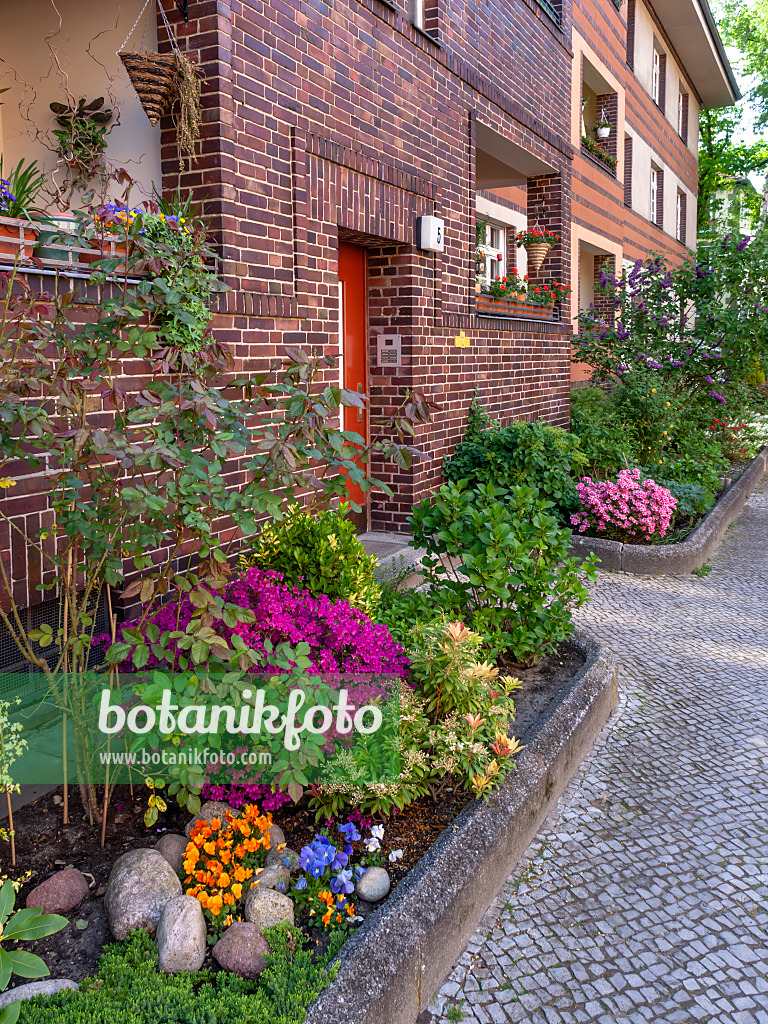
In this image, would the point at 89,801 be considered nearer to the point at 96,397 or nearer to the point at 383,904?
the point at 383,904

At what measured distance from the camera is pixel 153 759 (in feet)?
8.89

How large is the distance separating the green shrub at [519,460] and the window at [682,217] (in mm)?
19889

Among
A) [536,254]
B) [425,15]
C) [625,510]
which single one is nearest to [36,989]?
[625,510]

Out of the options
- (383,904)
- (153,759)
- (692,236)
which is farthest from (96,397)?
(692,236)

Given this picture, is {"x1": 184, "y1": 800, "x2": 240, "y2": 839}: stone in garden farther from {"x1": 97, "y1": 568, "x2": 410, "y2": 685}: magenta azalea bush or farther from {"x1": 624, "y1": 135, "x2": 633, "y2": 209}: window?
{"x1": 624, "y1": 135, "x2": 633, "y2": 209}: window

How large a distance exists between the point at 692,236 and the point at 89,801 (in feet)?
92.1

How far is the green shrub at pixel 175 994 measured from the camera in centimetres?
188

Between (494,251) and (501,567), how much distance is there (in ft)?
29.3

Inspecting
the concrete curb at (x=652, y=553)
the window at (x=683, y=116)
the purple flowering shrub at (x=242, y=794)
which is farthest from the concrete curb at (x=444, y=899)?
the window at (x=683, y=116)

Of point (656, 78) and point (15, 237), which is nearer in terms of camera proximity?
point (15, 237)

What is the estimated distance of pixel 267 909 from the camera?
7.55 feet

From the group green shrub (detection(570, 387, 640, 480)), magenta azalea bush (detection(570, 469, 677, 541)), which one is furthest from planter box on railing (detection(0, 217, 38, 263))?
green shrub (detection(570, 387, 640, 480))

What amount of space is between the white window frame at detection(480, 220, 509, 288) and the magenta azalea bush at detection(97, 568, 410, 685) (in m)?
9.17

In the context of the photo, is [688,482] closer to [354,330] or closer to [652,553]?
[652,553]
